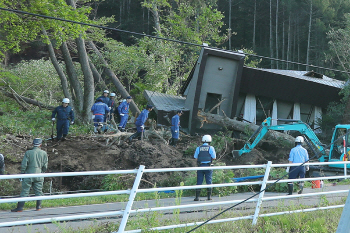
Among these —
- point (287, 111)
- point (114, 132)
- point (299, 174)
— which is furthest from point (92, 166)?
point (287, 111)

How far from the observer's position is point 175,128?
675 inches

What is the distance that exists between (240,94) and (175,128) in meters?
9.11

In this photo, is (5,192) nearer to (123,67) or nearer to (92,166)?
(92,166)

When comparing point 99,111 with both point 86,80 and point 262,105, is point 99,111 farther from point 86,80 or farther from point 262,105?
point 262,105

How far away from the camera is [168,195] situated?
35.8 feet

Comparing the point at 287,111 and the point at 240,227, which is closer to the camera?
the point at 240,227

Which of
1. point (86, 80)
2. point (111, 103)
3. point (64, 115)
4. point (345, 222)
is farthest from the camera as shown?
point (86, 80)

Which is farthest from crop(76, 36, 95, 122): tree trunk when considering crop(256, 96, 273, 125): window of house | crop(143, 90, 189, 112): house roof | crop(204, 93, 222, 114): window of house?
crop(256, 96, 273, 125): window of house

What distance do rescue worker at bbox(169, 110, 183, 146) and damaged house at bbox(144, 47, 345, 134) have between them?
12.1ft

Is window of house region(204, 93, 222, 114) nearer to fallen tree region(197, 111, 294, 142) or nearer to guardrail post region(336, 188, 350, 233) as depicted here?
fallen tree region(197, 111, 294, 142)

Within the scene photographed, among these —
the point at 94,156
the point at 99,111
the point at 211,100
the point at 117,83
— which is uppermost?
the point at 117,83

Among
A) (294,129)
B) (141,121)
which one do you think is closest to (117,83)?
(141,121)

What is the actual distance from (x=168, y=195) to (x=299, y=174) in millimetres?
3777

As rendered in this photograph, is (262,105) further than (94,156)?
Yes
